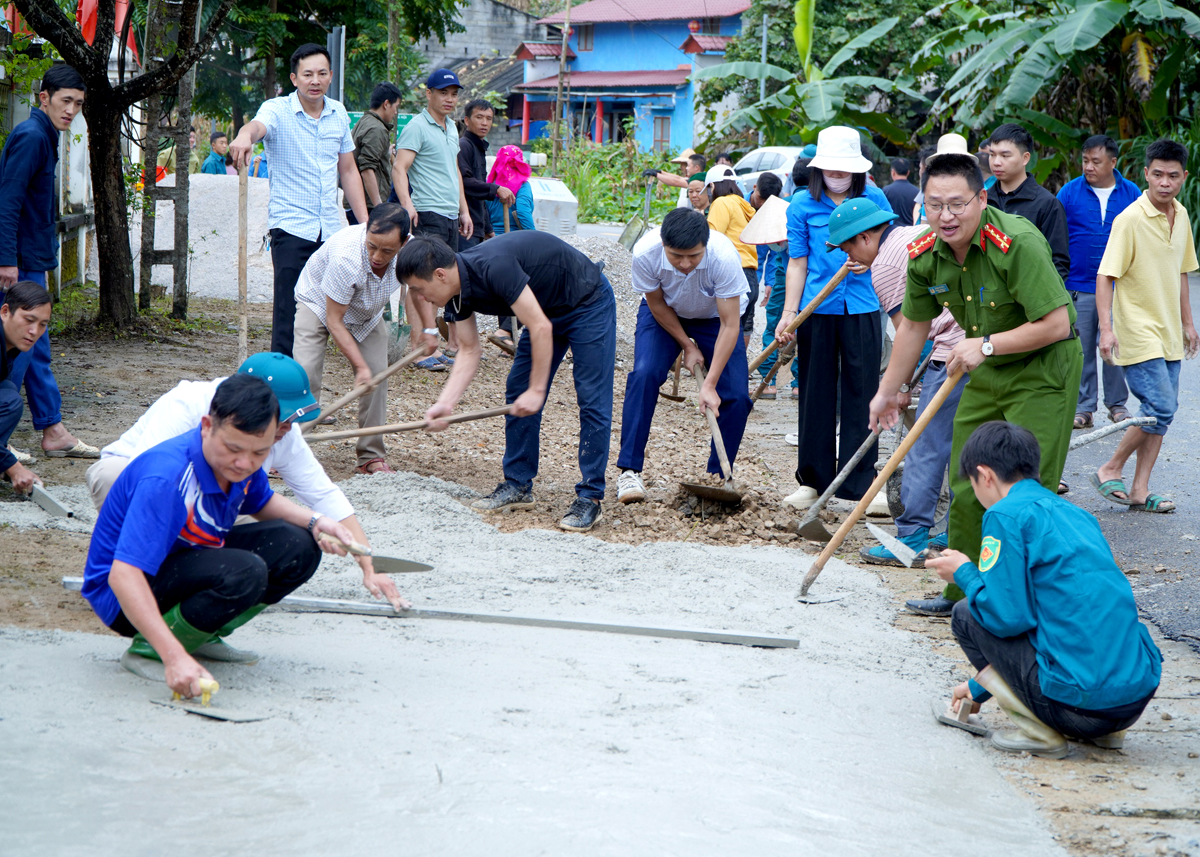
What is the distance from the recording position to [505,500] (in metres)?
5.75

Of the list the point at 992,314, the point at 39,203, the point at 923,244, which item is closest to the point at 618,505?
the point at 923,244

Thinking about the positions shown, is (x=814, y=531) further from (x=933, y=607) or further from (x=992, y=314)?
(x=992, y=314)

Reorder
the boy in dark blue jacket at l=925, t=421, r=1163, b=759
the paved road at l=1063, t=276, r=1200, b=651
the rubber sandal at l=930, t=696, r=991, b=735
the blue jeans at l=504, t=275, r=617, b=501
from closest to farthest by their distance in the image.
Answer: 1. the boy in dark blue jacket at l=925, t=421, r=1163, b=759
2. the rubber sandal at l=930, t=696, r=991, b=735
3. the paved road at l=1063, t=276, r=1200, b=651
4. the blue jeans at l=504, t=275, r=617, b=501

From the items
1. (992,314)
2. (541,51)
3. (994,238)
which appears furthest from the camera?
(541,51)

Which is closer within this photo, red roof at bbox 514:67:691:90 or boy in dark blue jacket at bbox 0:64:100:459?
boy in dark blue jacket at bbox 0:64:100:459

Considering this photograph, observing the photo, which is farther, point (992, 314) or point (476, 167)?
point (476, 167)

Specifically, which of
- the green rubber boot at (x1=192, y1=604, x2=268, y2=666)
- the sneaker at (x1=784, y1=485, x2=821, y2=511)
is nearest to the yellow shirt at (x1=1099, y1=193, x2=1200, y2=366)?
the sneaker at (x1=784, y1=485, x2=821, y2=511)

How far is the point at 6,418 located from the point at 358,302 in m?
1.69

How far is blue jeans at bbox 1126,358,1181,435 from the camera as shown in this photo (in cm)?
594

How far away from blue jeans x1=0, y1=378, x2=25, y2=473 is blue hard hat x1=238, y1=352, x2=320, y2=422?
2.07 metres

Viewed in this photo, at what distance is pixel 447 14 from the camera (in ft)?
55.6

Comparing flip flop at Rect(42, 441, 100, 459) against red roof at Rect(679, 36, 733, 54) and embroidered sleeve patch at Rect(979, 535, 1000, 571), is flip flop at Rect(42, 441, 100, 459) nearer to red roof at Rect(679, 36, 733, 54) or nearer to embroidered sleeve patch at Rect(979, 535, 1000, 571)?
embroidered sleeve patch at Rect(979, 535, 1000, 571)

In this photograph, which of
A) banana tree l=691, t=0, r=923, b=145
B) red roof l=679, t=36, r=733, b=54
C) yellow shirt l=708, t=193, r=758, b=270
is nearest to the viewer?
yellow shirt l=708, t=193, r=758, b=270

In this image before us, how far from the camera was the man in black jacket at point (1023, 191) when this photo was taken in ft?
19.4
